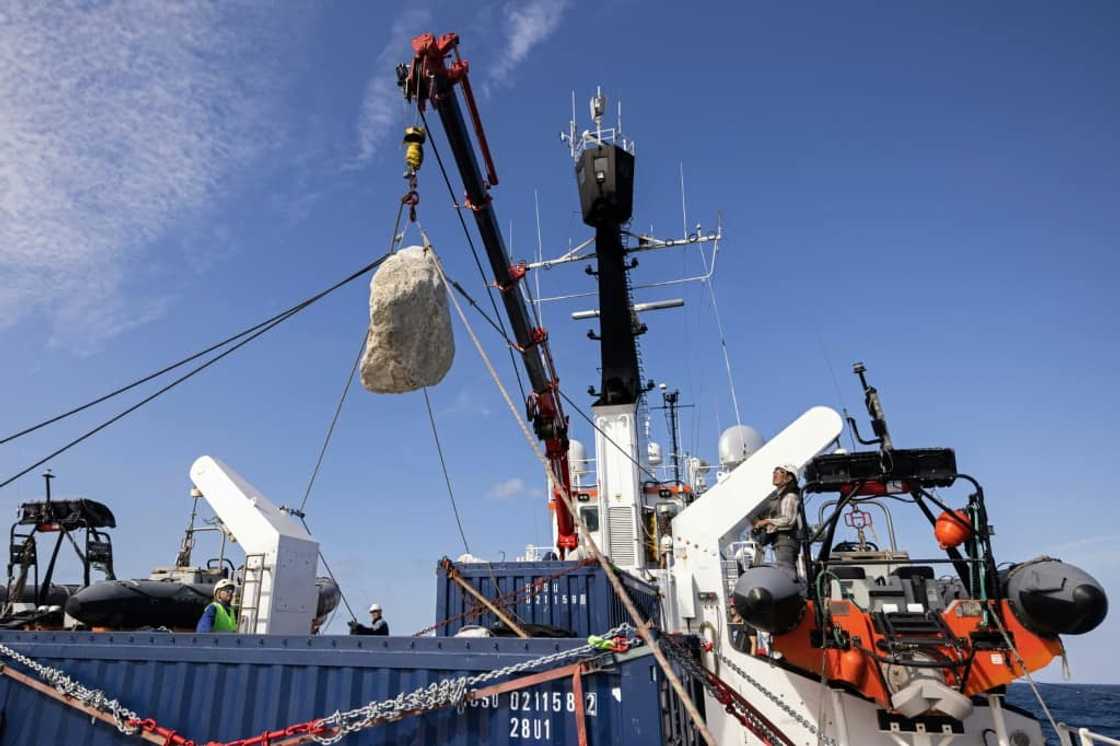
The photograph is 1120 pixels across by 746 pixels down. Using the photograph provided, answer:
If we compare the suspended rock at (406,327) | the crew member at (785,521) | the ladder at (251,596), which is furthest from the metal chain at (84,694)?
the crew member at (785,521)

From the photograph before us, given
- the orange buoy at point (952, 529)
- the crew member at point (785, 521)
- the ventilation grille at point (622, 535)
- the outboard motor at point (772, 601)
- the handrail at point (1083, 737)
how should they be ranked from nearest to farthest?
the handrail at point (1083, 737)
the outboard motor at point (772, 601)
the orange buoy at point (952, 529)
the crew member at point (785, 521)
the ventilation grille at point (622, 535)

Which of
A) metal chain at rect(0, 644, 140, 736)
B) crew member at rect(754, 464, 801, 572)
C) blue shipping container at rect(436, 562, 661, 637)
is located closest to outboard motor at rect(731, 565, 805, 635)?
crew member at rect(754, 464, 801, 572)

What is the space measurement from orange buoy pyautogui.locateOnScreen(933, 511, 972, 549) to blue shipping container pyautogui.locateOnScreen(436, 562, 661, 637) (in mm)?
4404

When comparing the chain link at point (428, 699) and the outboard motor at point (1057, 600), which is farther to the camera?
the outboard motor at point (1057, 600)

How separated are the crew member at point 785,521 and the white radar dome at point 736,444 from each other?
1080 cm

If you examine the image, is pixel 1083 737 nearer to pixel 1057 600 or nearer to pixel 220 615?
pixel 1057 600

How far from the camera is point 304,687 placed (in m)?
5.50

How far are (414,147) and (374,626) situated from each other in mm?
8923

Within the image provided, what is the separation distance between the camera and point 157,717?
583 cm

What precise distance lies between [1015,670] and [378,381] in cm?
714

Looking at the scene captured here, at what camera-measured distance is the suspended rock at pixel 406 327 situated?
7.41 m

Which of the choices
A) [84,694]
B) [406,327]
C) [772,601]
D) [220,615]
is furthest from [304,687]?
[772,601]

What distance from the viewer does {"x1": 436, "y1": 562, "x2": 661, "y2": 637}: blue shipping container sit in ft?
34.3

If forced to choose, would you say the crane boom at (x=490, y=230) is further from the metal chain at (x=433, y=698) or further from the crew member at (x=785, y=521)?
the crew member at (x=785, y=521)
